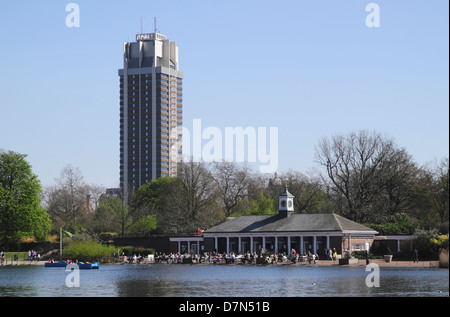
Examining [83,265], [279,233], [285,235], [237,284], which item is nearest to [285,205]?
[279,233]

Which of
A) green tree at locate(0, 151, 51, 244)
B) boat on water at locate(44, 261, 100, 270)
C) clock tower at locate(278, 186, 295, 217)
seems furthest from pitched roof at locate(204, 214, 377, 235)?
green tree at locate(0, 151, 51, 244)

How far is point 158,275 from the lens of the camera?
209ft

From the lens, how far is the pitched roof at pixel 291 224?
8500 centimetres

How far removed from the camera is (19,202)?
9431 centimetres

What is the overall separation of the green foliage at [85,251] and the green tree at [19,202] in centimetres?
743

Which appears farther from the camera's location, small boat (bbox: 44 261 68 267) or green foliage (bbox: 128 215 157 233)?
green foliage (bbox: 128 215 157 233)

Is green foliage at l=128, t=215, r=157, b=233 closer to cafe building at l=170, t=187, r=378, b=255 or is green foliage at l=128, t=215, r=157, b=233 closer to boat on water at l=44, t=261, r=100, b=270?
cafe building at l=170, t=187, r=378, b=255

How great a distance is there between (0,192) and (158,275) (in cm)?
3634

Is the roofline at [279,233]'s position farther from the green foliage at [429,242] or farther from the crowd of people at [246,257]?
the green foliage at [429,242]

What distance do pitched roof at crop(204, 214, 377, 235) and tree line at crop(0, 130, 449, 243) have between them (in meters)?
4.82

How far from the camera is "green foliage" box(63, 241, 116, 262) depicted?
86.4 meters

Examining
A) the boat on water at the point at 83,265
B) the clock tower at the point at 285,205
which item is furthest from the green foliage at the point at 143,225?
the boat on water at the point at 83,265

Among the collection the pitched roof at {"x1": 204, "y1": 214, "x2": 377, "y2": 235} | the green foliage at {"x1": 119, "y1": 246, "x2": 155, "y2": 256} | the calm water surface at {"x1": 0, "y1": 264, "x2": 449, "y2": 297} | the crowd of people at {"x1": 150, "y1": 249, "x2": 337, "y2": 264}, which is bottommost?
the calm water surface at {"x1": 0, "y1": 264, "x2": 449, "y2": 297}
